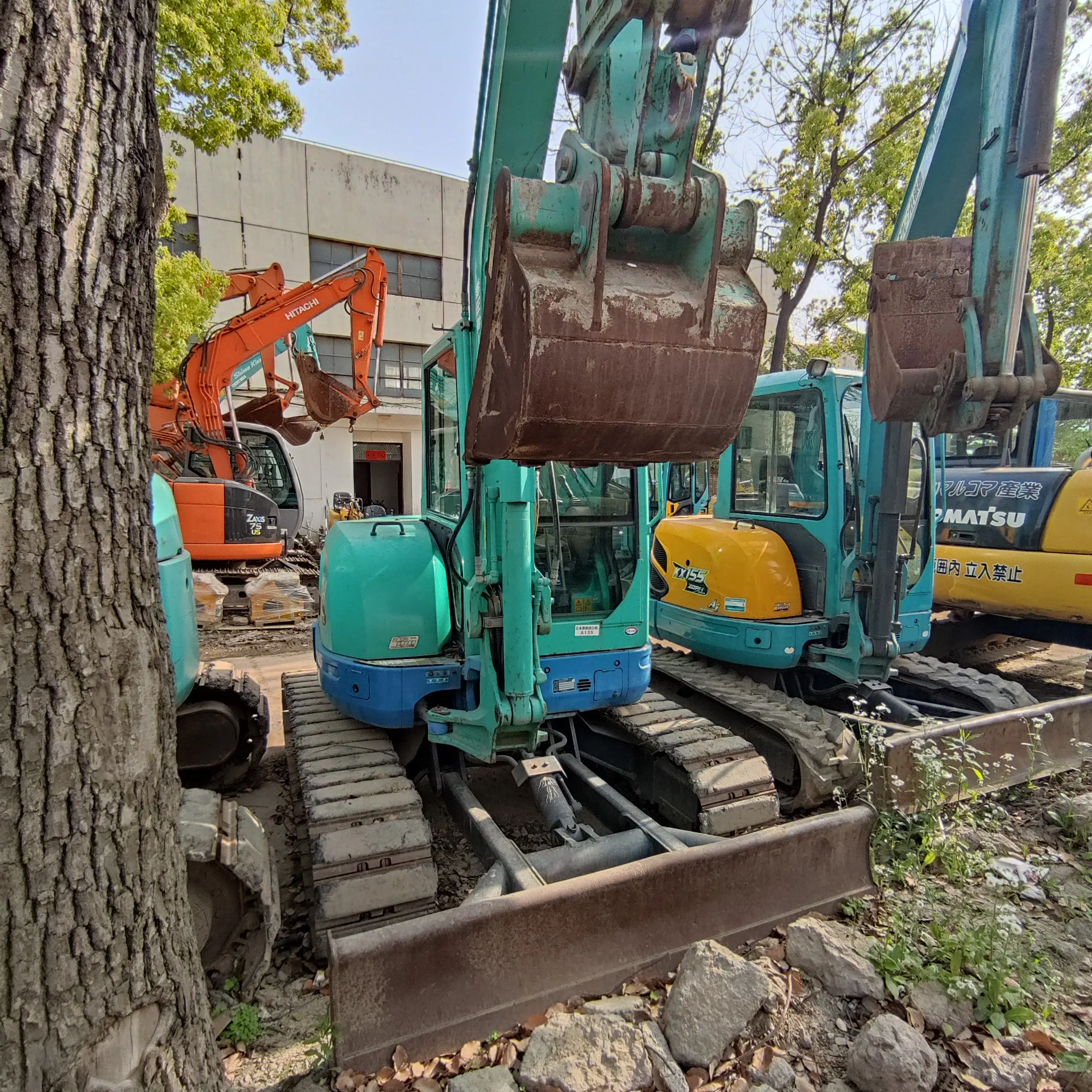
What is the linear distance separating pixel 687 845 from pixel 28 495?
277 cm

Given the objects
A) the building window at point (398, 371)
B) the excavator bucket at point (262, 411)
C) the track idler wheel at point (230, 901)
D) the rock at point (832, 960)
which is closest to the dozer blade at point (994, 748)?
the rock at point (832, 960)

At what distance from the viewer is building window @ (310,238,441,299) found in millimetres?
20922

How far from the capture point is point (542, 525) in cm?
387

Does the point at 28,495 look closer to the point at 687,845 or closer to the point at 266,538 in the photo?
the point at 687,845

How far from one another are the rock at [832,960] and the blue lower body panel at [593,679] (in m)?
1.39

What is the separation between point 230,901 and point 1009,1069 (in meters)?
2.79

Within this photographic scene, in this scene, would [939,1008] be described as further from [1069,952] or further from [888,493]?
[888,493]

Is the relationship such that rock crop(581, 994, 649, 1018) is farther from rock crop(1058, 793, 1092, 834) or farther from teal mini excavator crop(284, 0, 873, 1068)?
rock crop(1058, 793, 1092, 834)

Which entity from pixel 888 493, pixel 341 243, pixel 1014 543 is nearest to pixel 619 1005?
pixel 888 493

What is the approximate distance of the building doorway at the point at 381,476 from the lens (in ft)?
77.3

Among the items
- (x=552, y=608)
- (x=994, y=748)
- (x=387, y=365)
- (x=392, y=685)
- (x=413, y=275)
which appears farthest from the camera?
(x=413, y=275)

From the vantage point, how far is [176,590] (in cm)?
332

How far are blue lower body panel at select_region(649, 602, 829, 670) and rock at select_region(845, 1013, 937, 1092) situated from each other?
107 inches

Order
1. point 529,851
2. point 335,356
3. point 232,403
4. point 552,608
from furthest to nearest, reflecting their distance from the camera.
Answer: point 335,356 < point 232,403 < point 529,851 < point 552,608
